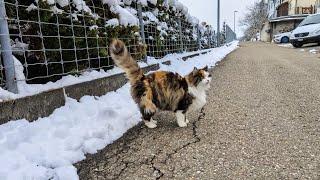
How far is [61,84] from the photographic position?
4.68m

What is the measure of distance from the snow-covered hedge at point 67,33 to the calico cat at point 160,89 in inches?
42.5

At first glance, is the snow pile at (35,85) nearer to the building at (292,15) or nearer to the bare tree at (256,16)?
the building at (292,15)

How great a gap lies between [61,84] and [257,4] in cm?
9059

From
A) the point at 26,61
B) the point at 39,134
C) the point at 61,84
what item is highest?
the point at 26,61

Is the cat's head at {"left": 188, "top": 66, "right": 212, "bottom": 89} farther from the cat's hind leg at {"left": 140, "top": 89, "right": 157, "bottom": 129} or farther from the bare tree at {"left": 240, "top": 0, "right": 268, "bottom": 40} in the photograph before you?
the bare tree at {"left": 240, "top": 0, "right": 268, "bottom": 40}

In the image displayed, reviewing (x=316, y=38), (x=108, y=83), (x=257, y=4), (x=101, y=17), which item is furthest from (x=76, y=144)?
(x=257, y=4)

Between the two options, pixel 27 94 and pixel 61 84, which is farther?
pixel 61 84

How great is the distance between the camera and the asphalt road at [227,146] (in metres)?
3.04

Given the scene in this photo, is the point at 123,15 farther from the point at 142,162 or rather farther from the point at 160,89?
the point at 142,162

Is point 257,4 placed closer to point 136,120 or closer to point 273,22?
point 273,22

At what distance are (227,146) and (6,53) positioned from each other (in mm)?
2580

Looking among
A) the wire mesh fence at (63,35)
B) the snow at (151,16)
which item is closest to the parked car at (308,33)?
the snow at (151,16)

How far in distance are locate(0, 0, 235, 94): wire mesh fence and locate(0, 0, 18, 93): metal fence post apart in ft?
0.06

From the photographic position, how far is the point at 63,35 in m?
5.18
